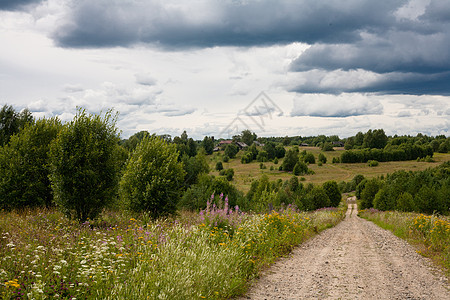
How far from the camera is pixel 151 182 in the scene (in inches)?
582

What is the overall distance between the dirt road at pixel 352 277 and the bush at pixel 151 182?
7.55m

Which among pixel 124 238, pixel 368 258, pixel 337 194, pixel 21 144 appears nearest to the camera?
pixel 124 238

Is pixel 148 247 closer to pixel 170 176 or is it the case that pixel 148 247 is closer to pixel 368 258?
pixel 368 258

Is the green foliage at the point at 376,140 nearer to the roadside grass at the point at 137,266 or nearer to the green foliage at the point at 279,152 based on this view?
the green foliage at the point at 279,152

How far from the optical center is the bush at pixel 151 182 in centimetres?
1480

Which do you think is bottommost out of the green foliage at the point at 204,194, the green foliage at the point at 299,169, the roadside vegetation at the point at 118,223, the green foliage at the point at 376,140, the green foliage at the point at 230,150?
the green foliage at the point at 299,169

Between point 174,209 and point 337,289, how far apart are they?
10.7m

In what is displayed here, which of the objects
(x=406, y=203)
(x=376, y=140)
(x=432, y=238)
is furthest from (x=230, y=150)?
(x=376, y=140)

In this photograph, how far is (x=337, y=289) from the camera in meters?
6.12

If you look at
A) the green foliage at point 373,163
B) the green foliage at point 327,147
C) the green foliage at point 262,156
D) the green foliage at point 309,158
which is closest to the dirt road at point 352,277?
the green foliage at point 262,156

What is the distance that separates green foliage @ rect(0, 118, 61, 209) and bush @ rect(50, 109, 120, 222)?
15.0ft


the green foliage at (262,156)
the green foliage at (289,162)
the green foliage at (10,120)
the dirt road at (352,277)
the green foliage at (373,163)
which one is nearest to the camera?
the dirt road at (352,277)

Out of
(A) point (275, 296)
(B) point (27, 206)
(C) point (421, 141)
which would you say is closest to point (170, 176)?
(B) point (27, 206)

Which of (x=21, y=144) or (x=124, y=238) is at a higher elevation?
(x=21, y=144)
